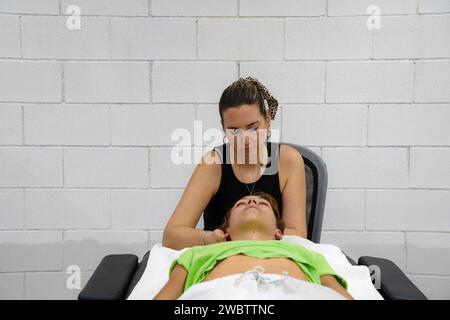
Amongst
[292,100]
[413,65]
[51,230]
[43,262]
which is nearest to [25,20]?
[51,230]

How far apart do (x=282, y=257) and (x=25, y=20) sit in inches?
67.7

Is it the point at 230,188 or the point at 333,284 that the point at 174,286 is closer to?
the point at 333,284

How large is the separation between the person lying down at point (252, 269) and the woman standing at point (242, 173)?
6.5 inches

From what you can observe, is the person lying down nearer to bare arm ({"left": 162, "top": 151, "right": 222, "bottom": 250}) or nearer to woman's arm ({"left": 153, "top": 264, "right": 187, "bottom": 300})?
woman's arm ({"left": 153, "top": 264, "right": 187, "bottom": 300})

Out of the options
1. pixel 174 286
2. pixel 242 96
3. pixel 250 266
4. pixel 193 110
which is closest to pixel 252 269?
pixel 250 266

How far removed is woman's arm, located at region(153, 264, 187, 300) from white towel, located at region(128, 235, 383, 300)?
90mm

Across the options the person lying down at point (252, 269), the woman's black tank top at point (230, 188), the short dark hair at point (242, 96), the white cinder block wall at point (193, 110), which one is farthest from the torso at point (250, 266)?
the white cinder block wall at point (193, 110)

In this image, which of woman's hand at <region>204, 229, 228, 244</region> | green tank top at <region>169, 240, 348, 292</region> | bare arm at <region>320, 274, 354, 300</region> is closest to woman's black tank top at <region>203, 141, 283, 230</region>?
woman's hand at <region>204, 229, 228, 244</region>

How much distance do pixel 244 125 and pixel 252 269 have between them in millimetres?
585

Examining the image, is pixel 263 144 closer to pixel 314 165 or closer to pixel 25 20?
pixel 314 165

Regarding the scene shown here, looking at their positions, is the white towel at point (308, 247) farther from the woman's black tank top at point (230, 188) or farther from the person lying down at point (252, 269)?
the woman's black tank top at point (230, 188)

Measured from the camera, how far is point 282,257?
136cm
